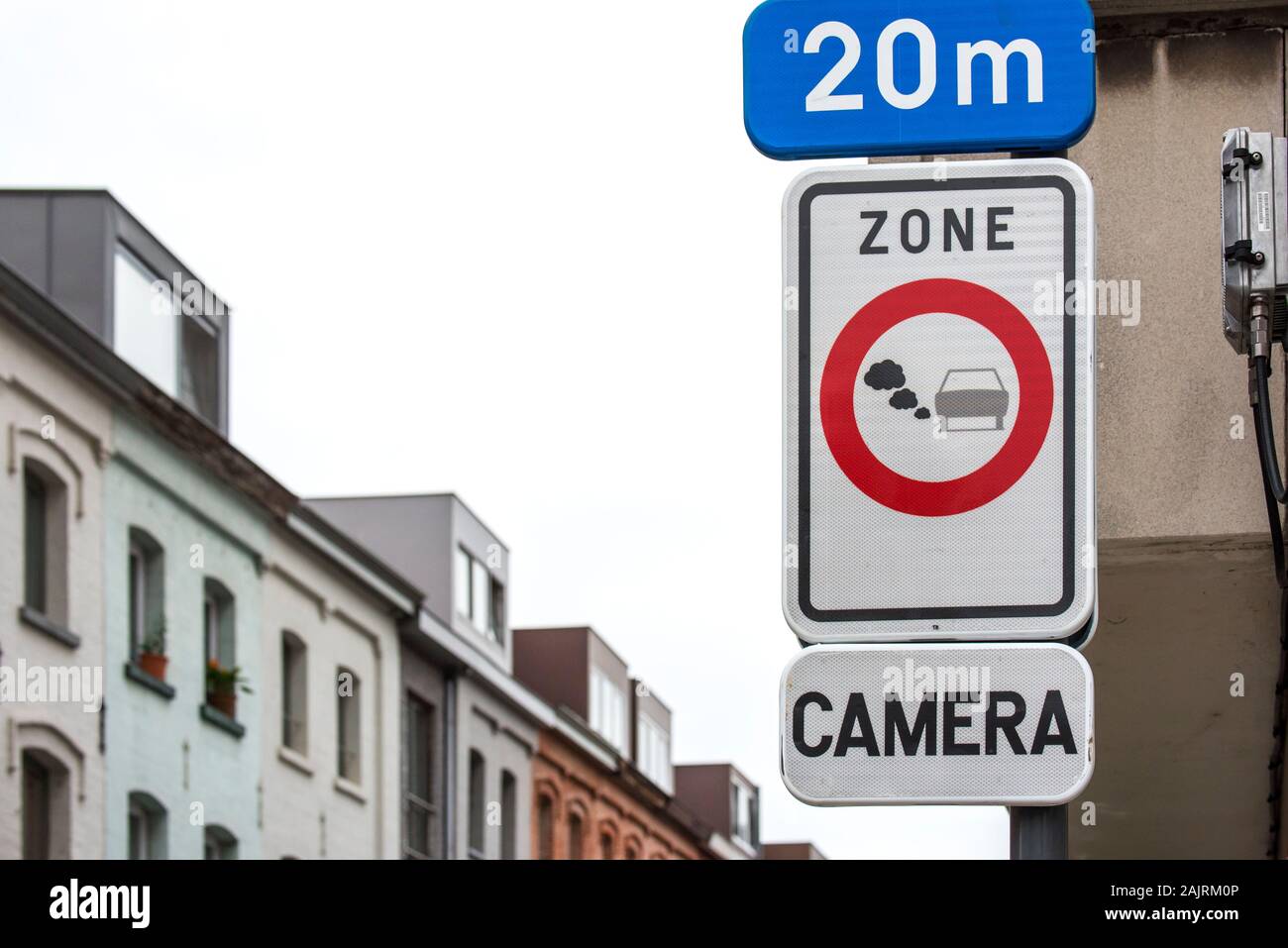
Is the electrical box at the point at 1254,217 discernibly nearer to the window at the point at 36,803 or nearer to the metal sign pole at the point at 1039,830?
the metal sign pole at the point at 1039,830

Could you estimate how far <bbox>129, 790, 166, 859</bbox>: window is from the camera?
99.8 feet

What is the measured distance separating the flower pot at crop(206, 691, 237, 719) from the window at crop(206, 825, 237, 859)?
1636 mm

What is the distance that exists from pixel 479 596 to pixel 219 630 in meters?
12.6

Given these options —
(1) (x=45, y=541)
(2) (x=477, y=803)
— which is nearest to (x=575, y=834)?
(2) (x=477, y=803)

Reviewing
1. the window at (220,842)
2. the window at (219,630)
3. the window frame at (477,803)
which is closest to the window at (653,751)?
the window frame at (477,803)

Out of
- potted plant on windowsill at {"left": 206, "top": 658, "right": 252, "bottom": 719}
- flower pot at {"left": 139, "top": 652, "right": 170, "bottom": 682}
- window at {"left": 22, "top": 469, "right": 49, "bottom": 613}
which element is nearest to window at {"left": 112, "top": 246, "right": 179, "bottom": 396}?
window at {"left": 22, "top": 469, "right": 49, "bottom": 613}

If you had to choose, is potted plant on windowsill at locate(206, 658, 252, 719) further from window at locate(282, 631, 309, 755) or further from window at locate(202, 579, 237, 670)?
window at locate(282, 631, 309, 755)

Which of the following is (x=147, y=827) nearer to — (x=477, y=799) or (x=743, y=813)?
(x=477, y=799)

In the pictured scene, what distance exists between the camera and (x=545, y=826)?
49719 millimetres

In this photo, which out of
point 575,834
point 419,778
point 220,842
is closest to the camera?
point 220,842

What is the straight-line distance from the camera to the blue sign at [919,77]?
3.43m

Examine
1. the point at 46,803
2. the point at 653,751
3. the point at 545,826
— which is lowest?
the point at 545,826

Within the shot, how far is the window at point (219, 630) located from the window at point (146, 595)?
1549 millimetres
